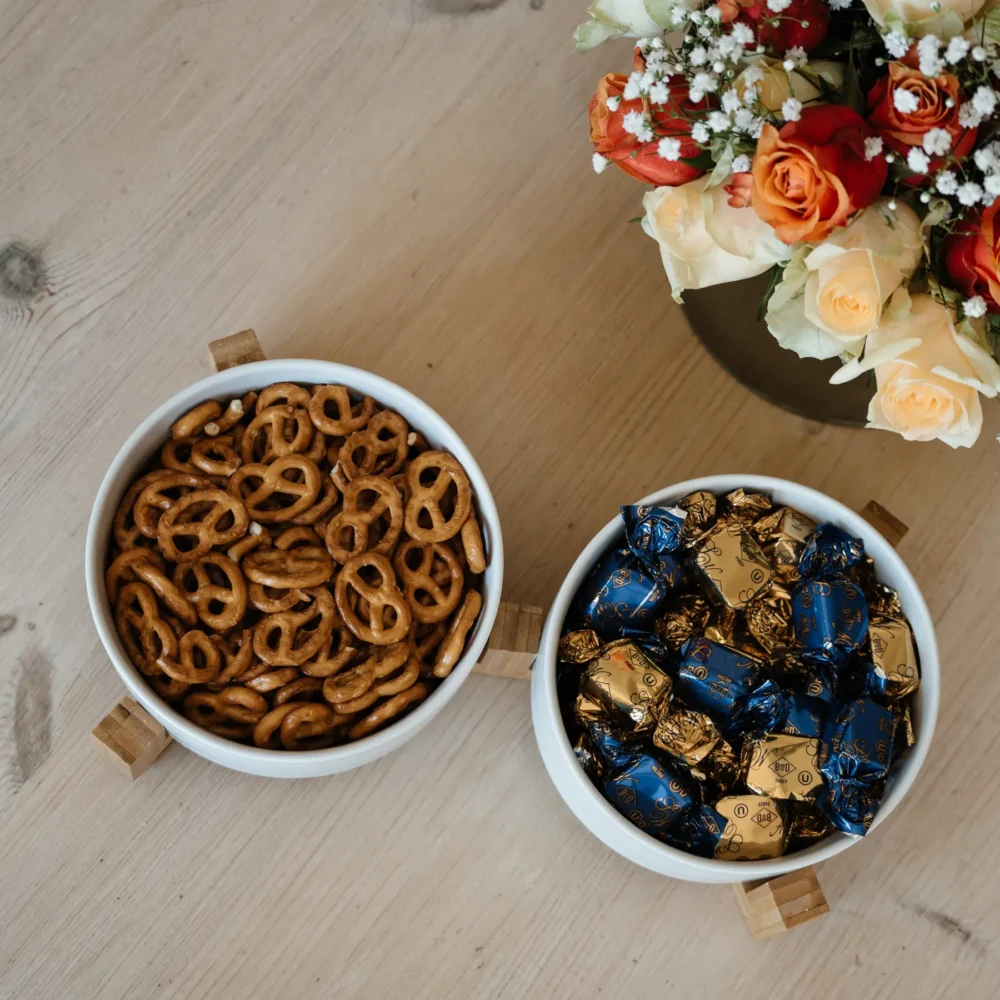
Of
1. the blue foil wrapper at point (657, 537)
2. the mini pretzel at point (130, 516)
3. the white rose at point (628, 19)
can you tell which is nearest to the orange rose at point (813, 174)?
the white rose at point (628, 19)

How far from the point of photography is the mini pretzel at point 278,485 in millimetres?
823

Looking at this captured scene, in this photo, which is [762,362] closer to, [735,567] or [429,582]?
[735,567]

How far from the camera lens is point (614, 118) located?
2.25 feet

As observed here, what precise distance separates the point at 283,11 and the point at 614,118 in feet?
1.54

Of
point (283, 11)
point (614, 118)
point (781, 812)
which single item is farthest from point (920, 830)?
point (283, 11)

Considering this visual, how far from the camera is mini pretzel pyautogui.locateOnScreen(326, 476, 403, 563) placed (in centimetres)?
82

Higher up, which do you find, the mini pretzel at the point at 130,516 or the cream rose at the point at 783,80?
the cream rose at the point at 783,80

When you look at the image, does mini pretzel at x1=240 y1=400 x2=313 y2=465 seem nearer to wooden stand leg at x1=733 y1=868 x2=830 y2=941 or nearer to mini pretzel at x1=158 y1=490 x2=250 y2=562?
mini pretzel at x1=158 y1=490 x2=250 y2=562

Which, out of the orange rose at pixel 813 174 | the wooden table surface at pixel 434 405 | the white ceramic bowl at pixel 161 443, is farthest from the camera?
the wooden table surface at pixel 434 405

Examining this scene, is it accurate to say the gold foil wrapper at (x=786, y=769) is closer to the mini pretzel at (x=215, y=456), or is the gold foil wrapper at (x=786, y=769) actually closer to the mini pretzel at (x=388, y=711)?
the mini pretzel at (x=388, y=711)

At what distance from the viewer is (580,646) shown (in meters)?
0.81

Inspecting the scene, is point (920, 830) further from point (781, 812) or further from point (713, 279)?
point (713, 279)

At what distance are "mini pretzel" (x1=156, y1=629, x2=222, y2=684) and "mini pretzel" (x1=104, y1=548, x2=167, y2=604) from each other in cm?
6

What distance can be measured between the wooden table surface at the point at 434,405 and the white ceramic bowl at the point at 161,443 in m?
0.11
